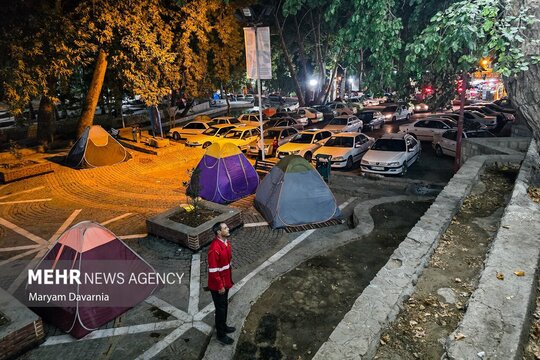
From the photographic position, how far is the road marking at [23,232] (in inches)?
374

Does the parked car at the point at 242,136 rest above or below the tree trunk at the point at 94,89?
below

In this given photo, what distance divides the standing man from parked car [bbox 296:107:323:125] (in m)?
24.2

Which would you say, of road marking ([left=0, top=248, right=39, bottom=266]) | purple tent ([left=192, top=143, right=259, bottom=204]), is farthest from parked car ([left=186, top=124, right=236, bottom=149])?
road marking ([left=0, top=248, right=39, bottom=266])

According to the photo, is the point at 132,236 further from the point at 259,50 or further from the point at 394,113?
the point at 394,113

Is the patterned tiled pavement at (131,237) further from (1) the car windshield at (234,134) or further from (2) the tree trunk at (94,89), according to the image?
(2) the tree trunk at (94,89)

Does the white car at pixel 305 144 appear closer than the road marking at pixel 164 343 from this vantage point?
No

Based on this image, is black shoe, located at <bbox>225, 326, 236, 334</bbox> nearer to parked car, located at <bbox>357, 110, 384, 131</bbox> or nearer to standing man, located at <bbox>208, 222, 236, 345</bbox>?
standing man, located at <bbox>208, 222, 236, 345</bbox>

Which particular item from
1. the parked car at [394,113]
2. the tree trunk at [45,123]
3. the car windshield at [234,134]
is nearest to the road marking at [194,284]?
the car windshield at [234,134]

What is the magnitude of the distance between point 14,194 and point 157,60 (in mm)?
8034

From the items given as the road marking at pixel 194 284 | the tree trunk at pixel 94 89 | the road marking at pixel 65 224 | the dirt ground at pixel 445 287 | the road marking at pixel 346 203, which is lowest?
the road marking at pixel 194 284

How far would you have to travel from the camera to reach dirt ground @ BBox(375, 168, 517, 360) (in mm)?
4379

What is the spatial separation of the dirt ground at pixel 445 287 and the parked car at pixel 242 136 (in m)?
12.4

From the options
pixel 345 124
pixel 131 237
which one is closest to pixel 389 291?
pixel 131 237

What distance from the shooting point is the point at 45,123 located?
61.2ft
